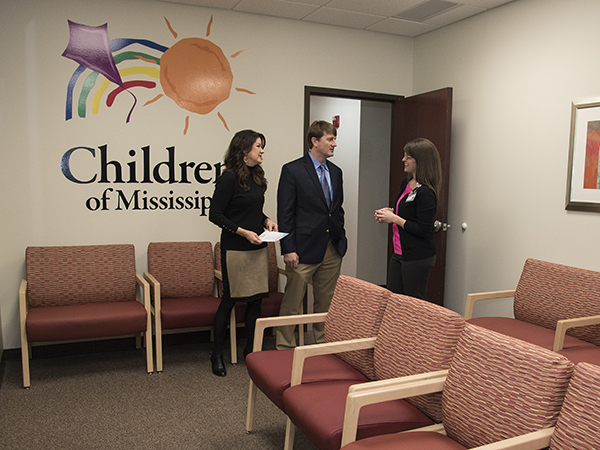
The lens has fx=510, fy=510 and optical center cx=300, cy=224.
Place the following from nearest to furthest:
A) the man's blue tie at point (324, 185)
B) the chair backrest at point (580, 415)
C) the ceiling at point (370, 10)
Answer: the chair backrest at point (580, 415) → the man's blue tie at point (324, 185) → the ceiling at point (370, 10)

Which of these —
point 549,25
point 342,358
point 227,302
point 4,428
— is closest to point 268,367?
point 342,358

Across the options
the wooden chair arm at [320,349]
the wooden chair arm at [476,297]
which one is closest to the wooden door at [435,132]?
the wooden chair arm at [476,297]

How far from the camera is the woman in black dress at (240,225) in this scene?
10.9ft

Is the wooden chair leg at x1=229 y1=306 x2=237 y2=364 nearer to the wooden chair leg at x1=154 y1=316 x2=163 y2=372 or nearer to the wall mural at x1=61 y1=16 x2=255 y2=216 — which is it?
the wooden chair leg at x1=154 y1=316 x2=163 y2=372

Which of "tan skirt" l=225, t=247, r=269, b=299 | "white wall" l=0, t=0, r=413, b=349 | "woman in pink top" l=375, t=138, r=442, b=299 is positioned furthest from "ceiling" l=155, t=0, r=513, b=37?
"tan skirt" l=225, t=247, r=269, b=299

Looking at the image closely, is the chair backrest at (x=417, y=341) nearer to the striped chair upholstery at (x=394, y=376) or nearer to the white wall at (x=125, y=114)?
the striped chair upholstery at (x=394, y=376)

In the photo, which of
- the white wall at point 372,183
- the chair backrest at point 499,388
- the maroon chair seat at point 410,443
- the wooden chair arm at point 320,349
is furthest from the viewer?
the white wall at point 372,183

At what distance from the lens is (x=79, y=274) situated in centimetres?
365

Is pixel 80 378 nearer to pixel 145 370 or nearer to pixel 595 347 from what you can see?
pixel 145 370

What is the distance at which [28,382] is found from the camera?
322 cm

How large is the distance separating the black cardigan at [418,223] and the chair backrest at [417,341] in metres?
1.05

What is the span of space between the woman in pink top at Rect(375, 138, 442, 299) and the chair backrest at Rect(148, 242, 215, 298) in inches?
59.2

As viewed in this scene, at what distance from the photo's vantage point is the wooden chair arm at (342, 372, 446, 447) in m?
1.73

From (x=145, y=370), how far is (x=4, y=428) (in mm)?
998
